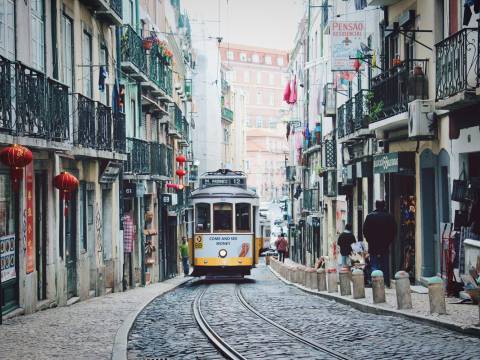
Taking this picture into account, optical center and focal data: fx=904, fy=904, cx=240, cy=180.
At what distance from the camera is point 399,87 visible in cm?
2077

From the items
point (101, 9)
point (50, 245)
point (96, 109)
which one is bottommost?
point (50, 245)

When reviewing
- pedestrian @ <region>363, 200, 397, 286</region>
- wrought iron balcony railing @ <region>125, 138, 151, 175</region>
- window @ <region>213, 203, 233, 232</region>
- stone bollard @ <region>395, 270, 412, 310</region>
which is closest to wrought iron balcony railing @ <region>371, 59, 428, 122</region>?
pedestrian @ <region>363, 200, 397, 286</region>

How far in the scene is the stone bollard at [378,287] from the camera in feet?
51.8

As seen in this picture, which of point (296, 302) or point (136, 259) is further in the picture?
point (136, 259)

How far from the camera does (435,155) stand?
19312 mm

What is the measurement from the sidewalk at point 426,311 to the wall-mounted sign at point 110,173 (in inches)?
306

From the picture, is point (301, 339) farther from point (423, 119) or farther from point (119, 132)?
point (119, 132)

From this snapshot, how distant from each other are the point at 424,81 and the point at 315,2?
3298cm

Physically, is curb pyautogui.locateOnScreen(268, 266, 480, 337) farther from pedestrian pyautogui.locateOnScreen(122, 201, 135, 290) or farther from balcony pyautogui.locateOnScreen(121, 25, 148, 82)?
balcony pyautogui.locateOnScreen(121, 25, 148, 82)

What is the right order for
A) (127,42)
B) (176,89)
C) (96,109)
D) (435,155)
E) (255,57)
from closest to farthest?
(435,155) → (96,109) → (127,42) → (176,89) → (255,57)

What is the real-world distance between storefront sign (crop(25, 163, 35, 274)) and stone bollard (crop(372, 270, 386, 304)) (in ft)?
20.3

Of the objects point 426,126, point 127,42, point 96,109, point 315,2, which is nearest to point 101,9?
point 96,109

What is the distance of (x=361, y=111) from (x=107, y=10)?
798 cm

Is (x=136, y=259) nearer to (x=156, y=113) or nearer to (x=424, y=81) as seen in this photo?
(x=156, y=113)
